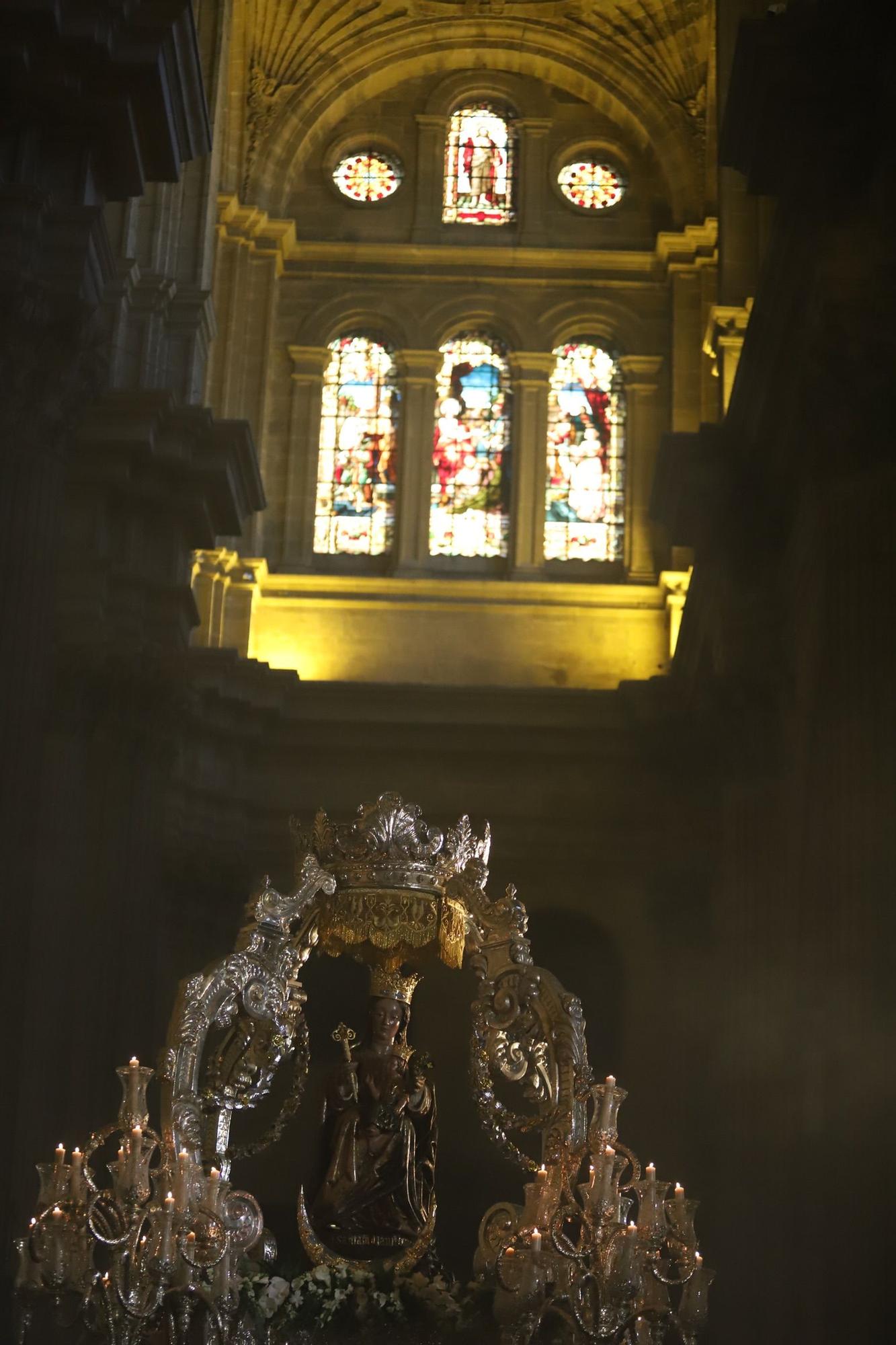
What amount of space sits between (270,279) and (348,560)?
145 inches

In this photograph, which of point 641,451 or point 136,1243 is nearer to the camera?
point 136,1243

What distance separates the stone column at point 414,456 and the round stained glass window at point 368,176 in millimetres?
2369

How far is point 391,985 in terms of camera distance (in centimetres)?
1228

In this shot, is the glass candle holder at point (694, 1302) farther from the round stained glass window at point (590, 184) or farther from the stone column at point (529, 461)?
the round stained glass window at point (590, 184)

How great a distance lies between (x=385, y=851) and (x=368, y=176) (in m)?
17.7

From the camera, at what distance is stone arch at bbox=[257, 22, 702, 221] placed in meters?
27.5

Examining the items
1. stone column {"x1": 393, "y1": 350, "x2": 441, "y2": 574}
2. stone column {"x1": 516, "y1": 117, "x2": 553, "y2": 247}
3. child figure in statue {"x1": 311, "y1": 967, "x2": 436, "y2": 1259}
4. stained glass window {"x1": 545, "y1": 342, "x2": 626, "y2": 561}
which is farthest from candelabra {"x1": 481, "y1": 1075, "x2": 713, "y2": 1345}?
stone column {"x1": 516, "y1": 117, "x2": 553, "y2": 247}

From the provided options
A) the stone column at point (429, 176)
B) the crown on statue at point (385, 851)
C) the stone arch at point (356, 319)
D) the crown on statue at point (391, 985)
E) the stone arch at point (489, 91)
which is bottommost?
the crown on statue at point (391, 985)

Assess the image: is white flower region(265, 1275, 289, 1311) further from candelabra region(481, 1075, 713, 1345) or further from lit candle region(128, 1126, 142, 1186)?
candelabra region(481, 1075, 713, 1345)

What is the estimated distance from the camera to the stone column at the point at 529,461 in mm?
25969

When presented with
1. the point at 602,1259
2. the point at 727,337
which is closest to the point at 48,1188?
the point at 602,1259

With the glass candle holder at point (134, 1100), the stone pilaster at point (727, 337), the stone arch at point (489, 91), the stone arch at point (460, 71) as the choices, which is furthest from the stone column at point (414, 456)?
the glass candle holder at point (134, 1100)

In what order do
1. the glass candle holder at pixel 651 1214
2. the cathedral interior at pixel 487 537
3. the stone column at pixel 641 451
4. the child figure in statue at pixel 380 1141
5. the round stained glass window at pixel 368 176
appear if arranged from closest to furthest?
the glass candle holder at pixel 651 1214
the child figure in statue at pixel 380 1141
the cathedral interior at pixel 487 537
the stone column at pixel 641 451
the round stained glass window at pixel 368 176

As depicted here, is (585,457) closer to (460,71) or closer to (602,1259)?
(460,71)
